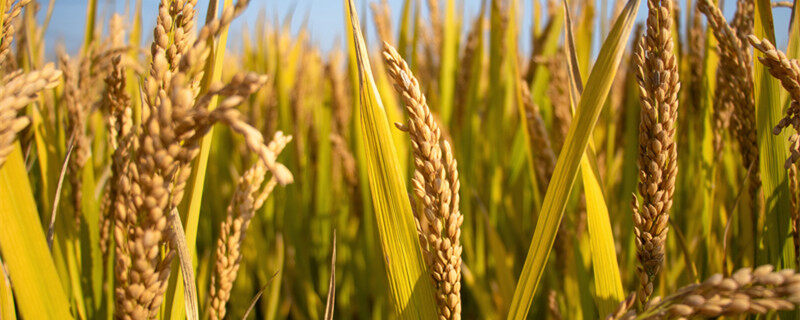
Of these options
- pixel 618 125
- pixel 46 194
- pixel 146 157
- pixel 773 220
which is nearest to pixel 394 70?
pixel 146 157

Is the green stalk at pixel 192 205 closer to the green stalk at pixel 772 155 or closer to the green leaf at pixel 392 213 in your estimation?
the green leaf at pixel 392 213

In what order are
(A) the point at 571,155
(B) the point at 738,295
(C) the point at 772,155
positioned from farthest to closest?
(C) the point at 772,155 → (A) the point at 571,155 → (B) the point at 738,295

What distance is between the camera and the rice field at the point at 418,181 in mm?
338

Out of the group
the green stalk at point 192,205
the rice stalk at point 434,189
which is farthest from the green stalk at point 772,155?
the green stalk at point 192,205

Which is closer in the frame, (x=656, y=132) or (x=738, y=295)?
(x=738, y=295)

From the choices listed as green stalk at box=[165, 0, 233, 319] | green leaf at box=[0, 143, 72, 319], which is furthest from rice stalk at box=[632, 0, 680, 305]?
green leaf at box=[0, 143, 72, 319]

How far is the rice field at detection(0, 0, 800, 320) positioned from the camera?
1.11 feet

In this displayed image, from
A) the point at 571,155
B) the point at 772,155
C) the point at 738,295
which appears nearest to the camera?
the point at 738,295

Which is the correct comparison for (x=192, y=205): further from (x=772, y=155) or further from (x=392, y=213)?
(x=772, y=155)

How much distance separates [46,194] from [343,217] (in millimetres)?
738

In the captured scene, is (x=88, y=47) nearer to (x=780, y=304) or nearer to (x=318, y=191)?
(x=318, y=191)

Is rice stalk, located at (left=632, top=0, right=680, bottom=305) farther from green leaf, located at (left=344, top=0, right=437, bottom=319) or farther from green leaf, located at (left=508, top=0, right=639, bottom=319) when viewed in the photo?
green leaf, located at (left=344, top=0, right=437, bottom=319)

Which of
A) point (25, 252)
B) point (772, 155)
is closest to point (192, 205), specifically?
point (25, 252)

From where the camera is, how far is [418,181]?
1.38 feet
